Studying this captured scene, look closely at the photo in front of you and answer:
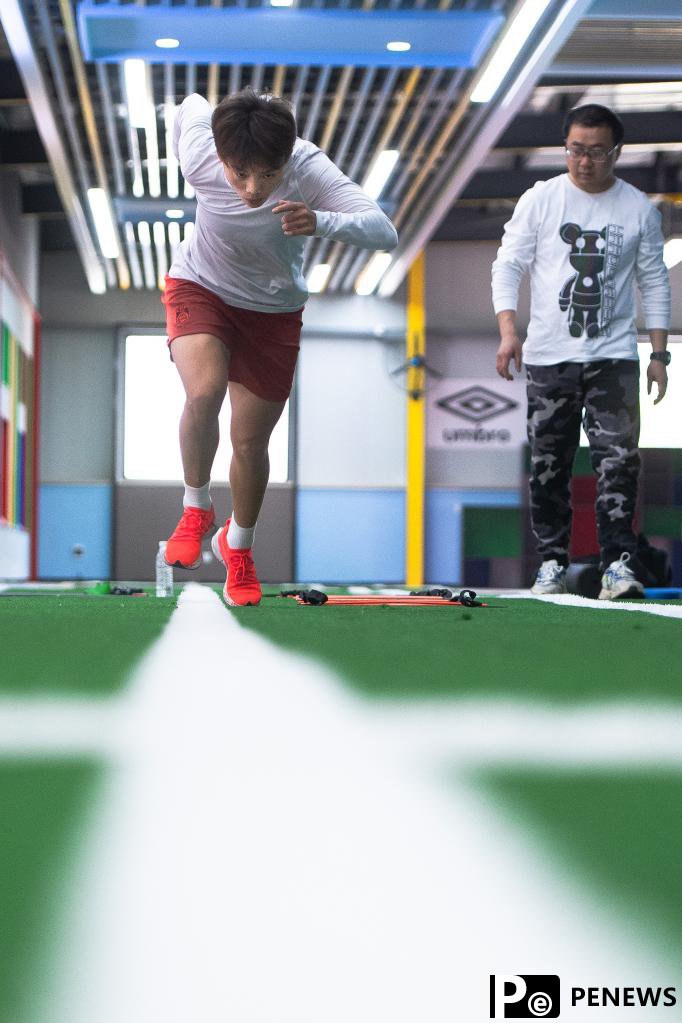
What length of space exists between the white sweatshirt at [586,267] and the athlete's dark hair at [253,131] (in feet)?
4.00

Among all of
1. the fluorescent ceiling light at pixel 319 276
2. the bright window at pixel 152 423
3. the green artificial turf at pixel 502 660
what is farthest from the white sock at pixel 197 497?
the bright window at pixel 152 423

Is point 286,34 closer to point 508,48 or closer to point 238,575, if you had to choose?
point 508,48

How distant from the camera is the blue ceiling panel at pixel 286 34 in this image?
6930mm

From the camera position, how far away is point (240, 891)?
2.01 feet

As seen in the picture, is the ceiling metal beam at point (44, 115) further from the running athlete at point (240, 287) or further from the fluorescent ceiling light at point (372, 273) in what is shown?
the running athlete at point (240, 287)

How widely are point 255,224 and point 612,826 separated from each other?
82.8 inches

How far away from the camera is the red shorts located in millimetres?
2686

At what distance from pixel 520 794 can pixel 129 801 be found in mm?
219

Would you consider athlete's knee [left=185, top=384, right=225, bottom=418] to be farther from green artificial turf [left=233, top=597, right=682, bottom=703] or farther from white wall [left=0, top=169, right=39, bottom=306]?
white wall [left=0, top=169, right=39, bottom=306]

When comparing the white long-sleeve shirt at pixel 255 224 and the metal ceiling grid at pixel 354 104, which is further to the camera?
the metal ceiling grid at pixel 354 104

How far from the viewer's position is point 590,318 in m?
3.39

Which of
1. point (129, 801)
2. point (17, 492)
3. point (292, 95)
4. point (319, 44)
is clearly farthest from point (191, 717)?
point (17, 492)

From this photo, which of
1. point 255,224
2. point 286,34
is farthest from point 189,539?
point 286,34

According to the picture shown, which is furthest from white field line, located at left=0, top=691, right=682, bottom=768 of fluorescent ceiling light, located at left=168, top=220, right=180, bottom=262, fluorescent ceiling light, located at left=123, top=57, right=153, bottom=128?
fluorescent ceiling light, located at left=168, top=220, right=180, bottom=262
